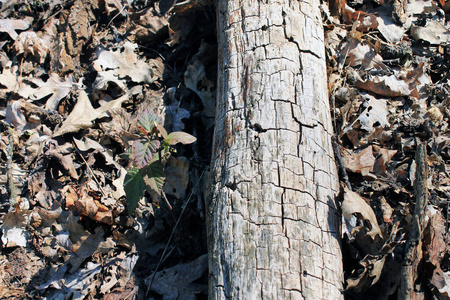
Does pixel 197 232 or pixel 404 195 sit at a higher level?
pixel 404 195

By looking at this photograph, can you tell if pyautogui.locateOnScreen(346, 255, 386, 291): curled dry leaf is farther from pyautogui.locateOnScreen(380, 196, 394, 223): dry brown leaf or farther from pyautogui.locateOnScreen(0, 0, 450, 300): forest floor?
pyautogui.locateOnScreen(380, 196, 394, 223): dry brown leaf

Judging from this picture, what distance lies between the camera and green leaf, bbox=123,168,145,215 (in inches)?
83.2

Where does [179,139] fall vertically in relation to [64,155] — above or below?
above

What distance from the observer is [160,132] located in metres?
2.19

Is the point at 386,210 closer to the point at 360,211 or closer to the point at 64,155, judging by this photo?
the point at 360,211

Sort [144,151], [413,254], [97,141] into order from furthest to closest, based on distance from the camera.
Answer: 1. [97,141]
2. [144,151]
3. [413,254]

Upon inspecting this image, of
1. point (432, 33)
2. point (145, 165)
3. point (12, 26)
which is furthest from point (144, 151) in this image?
point (432, 33)

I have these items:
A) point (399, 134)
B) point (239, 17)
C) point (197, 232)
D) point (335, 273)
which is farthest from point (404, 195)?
point (239, 17)

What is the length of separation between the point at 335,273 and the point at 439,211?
111 cm

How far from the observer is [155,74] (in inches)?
141

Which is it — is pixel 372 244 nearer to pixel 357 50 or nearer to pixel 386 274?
pixel 386 274

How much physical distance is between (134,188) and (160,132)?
0.39m

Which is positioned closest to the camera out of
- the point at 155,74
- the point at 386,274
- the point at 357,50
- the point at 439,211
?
the point at 386,274

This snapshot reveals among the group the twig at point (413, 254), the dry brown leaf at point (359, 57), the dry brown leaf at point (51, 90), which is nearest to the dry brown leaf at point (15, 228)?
the dry brown leaf at point (51, 90)
